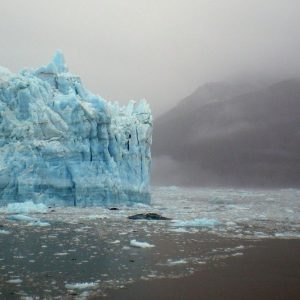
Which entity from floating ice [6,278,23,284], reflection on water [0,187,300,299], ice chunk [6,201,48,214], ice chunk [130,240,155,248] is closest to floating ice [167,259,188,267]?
reflection on water [0,187,300,299]

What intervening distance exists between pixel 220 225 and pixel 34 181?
46.9 ft

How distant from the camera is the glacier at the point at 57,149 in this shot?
28.8 metres

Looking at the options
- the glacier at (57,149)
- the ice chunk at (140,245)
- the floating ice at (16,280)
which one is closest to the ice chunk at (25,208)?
the glacier at (57,149)

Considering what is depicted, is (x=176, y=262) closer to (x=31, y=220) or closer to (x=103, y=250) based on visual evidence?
(x=103, y=250)

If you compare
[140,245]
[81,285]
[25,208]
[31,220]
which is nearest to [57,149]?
[25,208]

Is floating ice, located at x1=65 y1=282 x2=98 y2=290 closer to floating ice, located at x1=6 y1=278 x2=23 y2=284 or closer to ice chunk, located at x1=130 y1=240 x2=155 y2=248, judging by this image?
floating ice, located at x1=6 y1=278 x2=23 y2=284

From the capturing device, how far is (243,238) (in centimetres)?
1515

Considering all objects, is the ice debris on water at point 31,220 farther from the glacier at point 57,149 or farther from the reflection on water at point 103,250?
the glacier at point 57,149

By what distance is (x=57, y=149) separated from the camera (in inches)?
1162

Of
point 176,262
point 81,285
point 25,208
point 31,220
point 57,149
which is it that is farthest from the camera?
point 57,149

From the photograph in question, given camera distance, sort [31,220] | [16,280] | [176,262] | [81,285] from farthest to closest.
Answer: [31,220] < [176,262] < [16,280] < [81,285]

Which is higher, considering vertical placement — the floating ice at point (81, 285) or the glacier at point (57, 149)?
the glacier at point (57, 149)

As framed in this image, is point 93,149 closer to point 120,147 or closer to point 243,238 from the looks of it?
point 120,147

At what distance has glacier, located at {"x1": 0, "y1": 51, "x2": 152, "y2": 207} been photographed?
28.8m
